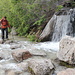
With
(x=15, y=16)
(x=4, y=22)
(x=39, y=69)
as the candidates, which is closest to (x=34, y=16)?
(x=15, y=16)

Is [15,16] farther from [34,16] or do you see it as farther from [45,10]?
[45,10]

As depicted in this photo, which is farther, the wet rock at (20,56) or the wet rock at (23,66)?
the wet rock at (20,56)

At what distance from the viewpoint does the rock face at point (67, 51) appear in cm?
595

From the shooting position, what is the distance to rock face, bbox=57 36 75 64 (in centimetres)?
595

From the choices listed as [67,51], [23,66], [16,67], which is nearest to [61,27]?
[67,51]

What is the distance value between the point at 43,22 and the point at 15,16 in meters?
4.50

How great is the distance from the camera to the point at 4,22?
11742 mm

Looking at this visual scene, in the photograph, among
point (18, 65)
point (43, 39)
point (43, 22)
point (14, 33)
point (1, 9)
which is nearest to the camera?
point (18, 65)

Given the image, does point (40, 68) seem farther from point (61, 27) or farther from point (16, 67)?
point (61, 27)

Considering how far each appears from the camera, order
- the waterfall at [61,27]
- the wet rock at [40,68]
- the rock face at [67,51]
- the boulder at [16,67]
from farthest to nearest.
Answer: the waterfall at [61,27] → the rock face at [67,51] → the boulder at [16,67] → the wet rock at [40,68]

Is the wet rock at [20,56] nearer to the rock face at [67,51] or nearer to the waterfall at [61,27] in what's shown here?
the rock face at [67,51]

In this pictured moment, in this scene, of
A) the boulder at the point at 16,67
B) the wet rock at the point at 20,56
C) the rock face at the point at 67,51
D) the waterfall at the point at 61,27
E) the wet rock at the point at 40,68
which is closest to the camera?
the wet rock at the point at 40,68

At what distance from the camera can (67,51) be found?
629 centimetres

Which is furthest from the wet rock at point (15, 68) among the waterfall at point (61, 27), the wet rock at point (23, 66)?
the waterfall at point (61, 27)
